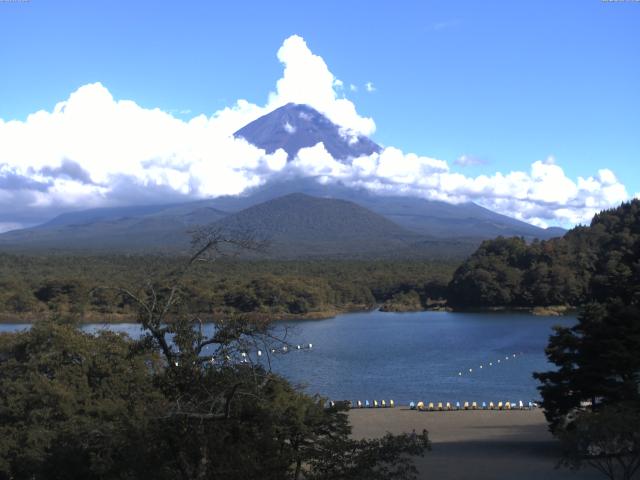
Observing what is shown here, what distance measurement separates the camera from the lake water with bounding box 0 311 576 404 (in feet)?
83.6

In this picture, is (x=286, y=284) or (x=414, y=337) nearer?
(x=414, y=337)

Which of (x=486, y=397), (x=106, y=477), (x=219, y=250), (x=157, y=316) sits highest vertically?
(x=219, y=250)

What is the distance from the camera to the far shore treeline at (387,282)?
5150cm

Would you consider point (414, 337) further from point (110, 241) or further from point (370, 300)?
point (110, 241)

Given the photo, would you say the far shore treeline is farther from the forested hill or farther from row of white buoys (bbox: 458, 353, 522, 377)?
A: row of white buoys (bbox: 458, 353, 522, 377)

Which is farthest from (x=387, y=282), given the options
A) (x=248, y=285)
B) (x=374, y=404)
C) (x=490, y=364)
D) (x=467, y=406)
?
(x=467, y=406)

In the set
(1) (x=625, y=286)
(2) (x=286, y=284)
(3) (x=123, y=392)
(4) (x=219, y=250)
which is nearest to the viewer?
(4) (x=219, y=250)

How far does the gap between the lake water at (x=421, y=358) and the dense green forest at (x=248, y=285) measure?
460 centimetres

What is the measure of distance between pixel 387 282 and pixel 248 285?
16.6 meters

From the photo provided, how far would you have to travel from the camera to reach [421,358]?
3338 centimetres

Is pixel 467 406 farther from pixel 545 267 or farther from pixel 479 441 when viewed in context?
pixel 545 267

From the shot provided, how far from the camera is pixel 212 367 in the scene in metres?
6.57

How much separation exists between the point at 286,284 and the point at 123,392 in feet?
144

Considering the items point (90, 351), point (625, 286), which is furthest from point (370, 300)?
point (90, 351)
